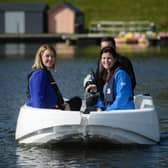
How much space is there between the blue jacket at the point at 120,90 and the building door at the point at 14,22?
73.1 meters

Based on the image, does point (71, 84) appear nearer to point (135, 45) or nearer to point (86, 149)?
point (86, 149)

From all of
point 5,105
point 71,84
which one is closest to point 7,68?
point 71,84

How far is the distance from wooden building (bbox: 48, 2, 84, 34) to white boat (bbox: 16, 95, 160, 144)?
74.0m

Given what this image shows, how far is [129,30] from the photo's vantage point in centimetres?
8662

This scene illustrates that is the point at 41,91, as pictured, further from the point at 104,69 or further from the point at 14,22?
the point at 14,22

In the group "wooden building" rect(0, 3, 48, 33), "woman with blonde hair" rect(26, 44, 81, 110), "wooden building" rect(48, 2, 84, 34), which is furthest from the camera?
"wooden building" rect(48, 2, 84, 34)

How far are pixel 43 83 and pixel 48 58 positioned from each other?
50cm

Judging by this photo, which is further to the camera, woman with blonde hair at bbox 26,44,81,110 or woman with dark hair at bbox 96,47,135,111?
woman with dark hair at bbox 96,47,135,111

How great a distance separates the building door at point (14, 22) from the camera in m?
88.6

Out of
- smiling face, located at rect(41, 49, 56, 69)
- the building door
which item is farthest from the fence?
smiling face, located at rect(41, 49, 56, 69)

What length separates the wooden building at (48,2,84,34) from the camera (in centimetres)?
8981

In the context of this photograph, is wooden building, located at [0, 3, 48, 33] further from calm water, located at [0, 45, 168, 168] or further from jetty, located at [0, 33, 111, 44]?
calm water, located at [0, 45, 168, 168]

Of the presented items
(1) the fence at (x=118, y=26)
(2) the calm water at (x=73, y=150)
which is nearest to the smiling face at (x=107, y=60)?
(2) the calm water at (x=73, y=150)

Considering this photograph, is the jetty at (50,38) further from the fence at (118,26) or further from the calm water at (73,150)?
the calm water at (73,150)
